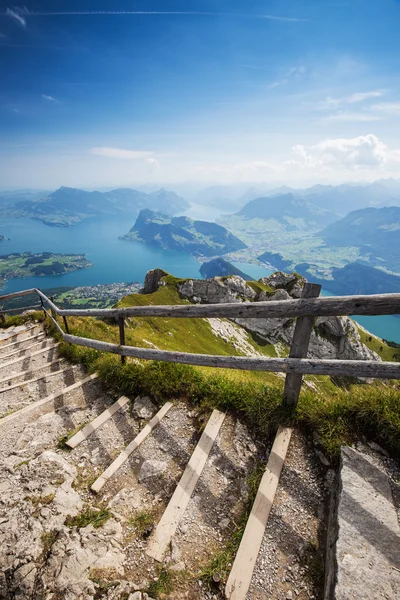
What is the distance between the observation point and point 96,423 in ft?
18.4

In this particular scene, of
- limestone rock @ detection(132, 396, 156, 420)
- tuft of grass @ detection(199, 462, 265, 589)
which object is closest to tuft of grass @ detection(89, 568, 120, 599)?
tuft of grass @ detection(199, 462, 265, 589)

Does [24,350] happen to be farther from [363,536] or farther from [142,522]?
[363,536]

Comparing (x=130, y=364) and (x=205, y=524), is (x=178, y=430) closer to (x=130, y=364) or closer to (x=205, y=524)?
(x=205, y=524)

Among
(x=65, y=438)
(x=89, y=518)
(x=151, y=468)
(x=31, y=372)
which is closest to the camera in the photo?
(x=89, y=518)

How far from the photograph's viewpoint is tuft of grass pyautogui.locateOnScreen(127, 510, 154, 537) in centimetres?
375

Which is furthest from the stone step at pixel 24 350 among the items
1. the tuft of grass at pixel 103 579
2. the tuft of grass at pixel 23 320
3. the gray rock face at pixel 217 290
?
the gray rock face at pixel 217 290

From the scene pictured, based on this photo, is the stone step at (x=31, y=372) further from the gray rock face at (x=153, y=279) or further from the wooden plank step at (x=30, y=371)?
the gray rock face at (x=153, y=279)

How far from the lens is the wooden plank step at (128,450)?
4355mm

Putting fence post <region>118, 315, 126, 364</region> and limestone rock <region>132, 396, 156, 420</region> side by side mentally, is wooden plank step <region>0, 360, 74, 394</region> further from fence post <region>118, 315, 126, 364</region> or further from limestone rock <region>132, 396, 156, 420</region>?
limestone rock <region>132, 396, 156, 420</region>

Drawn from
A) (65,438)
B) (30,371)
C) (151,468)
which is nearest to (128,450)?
(151,468)

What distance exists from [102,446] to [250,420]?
2810 millimetres

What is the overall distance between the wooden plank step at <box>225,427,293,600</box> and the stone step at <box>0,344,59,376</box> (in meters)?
7.78

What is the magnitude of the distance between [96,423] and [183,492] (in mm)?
2376

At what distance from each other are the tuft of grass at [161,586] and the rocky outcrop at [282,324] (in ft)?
244
